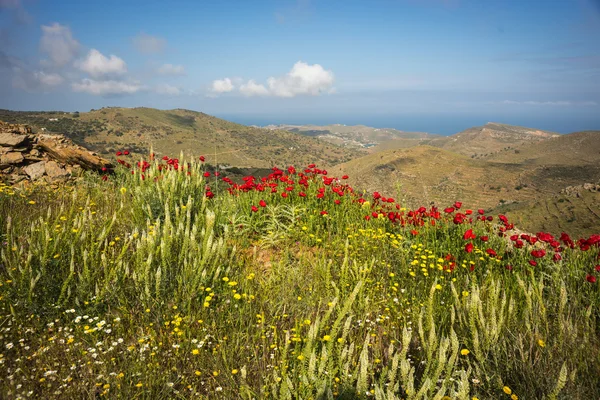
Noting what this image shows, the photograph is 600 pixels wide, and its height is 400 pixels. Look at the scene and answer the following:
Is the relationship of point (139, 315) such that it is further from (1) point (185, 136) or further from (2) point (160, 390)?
(1) point (185, 136)

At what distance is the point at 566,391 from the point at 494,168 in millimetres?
119694

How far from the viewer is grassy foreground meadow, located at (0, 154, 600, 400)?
2230 mm

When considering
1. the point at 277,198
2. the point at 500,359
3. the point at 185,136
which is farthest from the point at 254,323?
the point at 185,136

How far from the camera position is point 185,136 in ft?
408

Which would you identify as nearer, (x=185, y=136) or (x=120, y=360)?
(x=120, y=360)

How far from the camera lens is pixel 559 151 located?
14862 centimetres

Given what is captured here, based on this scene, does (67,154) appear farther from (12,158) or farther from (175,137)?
(175,137)

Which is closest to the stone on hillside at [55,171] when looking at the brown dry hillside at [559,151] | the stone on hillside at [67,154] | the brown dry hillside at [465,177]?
the stone on hillside at [67,154]

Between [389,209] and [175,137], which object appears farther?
[175,137]

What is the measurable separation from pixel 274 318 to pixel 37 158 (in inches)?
370

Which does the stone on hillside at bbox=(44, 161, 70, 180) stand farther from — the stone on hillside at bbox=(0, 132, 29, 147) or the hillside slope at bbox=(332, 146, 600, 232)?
the hillside slope at bbox=(332, 146, 600, 232)

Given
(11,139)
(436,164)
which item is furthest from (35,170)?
(436,164)

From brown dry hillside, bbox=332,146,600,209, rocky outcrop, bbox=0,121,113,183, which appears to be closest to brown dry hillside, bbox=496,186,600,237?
brown dry hillside, bbox=332,146,600,209

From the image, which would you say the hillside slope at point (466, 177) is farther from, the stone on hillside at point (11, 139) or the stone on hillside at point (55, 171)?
the stone on hillside at point (55, 171)
